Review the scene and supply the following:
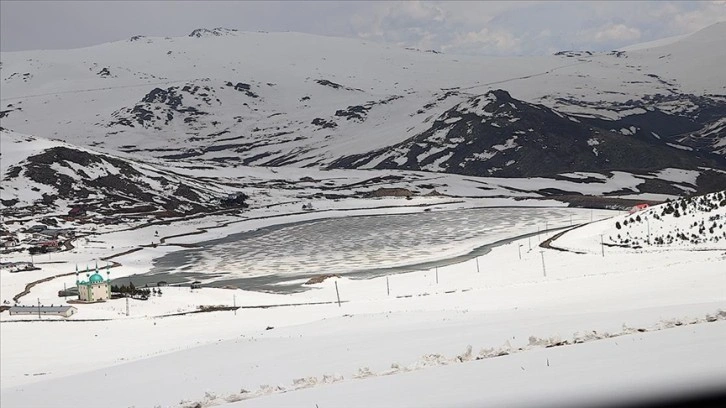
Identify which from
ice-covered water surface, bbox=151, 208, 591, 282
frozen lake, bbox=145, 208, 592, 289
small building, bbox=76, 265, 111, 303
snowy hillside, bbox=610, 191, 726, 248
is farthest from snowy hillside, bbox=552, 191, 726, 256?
small building, bbox=76, 265, 111, 303

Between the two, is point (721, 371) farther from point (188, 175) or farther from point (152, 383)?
point (188, 175)

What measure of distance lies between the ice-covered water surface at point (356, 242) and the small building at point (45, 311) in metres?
19.0

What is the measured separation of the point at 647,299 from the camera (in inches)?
696

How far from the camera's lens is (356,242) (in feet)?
253

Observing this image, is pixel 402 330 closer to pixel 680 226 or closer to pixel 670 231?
pixel 670 231

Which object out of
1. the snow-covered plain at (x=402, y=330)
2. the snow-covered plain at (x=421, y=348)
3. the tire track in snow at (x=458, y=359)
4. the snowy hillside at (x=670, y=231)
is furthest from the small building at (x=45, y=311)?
the tire track in snow at (x=458, y=359)

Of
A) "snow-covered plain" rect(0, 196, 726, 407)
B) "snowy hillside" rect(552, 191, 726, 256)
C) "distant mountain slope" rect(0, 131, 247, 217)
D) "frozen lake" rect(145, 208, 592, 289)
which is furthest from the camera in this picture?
"distant mountain slope" rect(0, 131, 247, 217)

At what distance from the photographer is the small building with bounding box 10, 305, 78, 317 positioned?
125 ft

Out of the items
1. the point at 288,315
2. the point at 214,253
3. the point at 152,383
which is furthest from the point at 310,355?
the point at 214,253

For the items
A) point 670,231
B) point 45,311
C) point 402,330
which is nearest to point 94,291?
point 45,311

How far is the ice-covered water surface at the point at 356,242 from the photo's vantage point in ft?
204

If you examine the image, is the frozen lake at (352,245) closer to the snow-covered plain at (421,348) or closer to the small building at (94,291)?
the small building at (94,291)

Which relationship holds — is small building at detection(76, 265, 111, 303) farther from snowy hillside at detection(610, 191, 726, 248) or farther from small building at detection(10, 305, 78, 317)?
snowy hillside at detection(610, 191, 726, 248)

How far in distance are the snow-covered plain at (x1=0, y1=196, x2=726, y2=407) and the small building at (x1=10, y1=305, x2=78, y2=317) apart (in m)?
1.20
